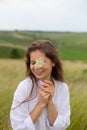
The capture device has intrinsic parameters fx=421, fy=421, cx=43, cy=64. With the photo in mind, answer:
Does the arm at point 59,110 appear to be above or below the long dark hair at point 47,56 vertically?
below

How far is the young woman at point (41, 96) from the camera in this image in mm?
2869

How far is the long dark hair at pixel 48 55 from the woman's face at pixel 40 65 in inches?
1.3

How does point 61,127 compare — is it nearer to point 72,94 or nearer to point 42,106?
point 42,106

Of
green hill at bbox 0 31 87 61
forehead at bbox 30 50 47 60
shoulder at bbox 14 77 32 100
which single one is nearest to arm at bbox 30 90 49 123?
shoulder at bbox 14 77 32 100

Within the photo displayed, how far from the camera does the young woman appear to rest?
2.87 meters

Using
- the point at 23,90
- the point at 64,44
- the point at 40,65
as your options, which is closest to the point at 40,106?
the point at 23,90

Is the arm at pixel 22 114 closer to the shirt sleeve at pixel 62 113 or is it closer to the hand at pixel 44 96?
the hand at pixel 44 96

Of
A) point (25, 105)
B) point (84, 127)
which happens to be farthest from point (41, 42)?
point (84, 127)

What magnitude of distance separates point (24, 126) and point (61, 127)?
0.28 metres

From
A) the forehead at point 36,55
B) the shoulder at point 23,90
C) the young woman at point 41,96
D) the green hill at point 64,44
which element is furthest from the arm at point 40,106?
the green hill at point 64,44

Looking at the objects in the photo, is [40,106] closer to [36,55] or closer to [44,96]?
[44,96]

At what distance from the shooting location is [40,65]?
2893 mm

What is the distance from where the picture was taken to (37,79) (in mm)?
3000

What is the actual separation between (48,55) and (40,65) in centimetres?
13
